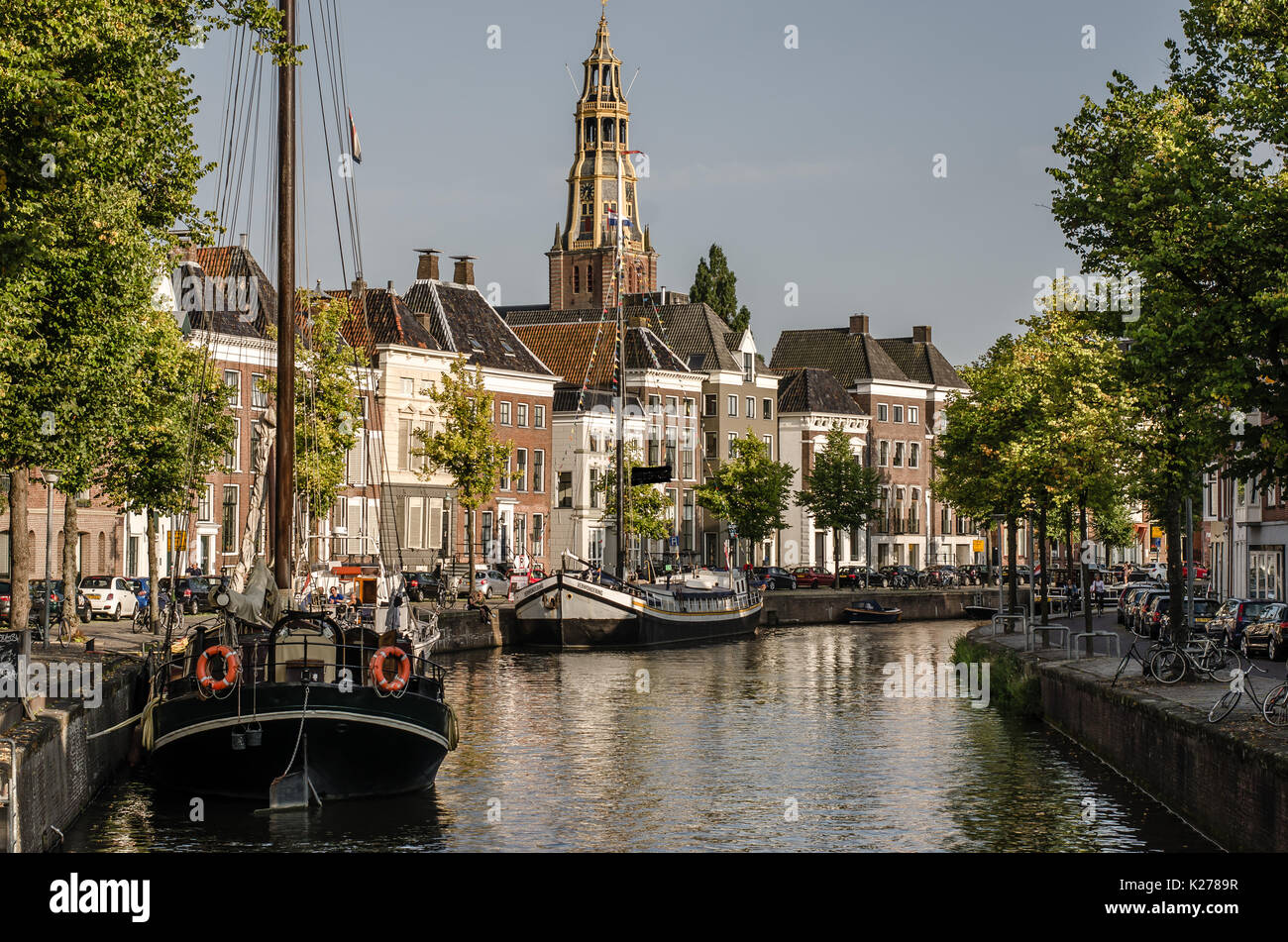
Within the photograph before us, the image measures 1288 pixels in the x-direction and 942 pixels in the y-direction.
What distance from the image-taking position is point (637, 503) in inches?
3600

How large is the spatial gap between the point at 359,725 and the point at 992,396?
133 ft

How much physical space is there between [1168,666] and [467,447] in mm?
47670

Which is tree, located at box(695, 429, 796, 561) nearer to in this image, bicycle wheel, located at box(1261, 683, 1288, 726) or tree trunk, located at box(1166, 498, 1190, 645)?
tree trunk, located at box(1166, 498, 1190, 645)

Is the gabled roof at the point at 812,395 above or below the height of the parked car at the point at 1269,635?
above

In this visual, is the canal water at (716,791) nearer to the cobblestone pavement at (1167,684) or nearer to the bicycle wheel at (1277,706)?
the cobblestone pavement at (1167,684)

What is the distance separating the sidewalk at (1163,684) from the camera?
83.2 feet

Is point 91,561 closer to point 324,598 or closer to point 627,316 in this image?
point 324,598

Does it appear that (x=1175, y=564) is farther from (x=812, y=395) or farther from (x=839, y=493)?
(x=812, y=395)

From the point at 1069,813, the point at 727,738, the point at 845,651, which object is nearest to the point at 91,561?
the point at 845,651

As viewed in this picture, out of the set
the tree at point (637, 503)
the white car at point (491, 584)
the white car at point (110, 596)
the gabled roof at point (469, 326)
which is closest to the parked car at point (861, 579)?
the tree at point (637, 503)

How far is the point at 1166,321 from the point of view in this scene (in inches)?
1157

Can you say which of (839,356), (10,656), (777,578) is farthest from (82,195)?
(839,356)

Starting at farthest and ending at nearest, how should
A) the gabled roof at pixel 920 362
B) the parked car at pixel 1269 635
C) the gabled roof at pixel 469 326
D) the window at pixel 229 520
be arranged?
the gabled roof at pixel 920 362
the gabled roof at pixel 469 326
the window at pixel 229 520
the parked car at pixel 1269 635

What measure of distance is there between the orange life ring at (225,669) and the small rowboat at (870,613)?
66.9 metres
